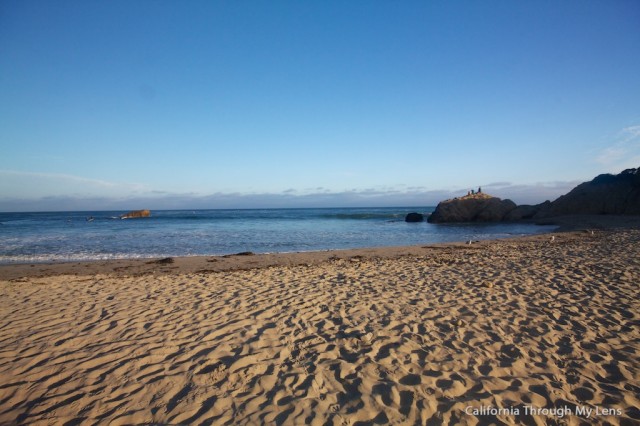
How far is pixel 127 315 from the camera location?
19.1 feet

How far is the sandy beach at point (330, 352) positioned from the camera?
3172 millimetres

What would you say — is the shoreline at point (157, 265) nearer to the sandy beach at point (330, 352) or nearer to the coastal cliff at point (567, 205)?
the sandy beach at point (330, 352)

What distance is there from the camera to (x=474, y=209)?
116 ft

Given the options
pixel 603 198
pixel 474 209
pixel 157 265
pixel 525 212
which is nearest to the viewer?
pixel 157 265

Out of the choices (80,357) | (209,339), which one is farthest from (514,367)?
(80,357)

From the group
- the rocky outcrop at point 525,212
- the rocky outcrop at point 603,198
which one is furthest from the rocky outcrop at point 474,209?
the rocky outcrop at point 603,198

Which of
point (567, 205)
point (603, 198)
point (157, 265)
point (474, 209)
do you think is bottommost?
point (157, 265)

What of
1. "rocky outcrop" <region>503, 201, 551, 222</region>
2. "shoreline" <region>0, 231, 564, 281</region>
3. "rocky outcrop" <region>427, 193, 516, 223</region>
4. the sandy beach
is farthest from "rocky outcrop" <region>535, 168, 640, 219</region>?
the sandy beach

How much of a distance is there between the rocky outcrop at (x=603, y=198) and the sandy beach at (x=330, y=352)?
29.8m

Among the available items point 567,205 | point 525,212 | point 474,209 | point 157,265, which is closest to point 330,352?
point 157,265

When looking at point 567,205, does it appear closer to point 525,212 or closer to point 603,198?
point 603,198

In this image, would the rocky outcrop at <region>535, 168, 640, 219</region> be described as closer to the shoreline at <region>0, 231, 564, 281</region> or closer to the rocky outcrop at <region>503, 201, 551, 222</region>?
the rocky outcrop at <region>503, 201, 551, 222</region>

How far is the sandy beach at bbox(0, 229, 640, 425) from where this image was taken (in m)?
3.17

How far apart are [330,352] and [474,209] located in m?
35.8
